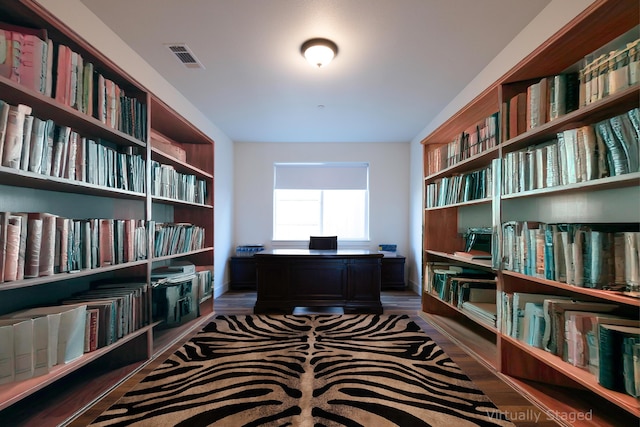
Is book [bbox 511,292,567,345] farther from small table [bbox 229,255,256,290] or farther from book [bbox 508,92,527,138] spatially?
small table [bbox 229,255,256,290]

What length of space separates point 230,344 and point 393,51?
2939 mm

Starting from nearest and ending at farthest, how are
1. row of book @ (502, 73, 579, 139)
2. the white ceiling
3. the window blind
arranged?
row of book @ (502, 73, 579, 139) < the white ceiling < the window blind

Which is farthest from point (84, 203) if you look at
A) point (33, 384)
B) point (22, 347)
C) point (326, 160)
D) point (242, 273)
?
point (326, 160)

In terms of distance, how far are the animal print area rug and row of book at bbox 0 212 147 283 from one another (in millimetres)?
901

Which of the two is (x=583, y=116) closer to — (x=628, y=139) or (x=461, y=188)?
(x=628, y=139)

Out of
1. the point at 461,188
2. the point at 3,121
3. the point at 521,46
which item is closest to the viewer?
the point at 3,121

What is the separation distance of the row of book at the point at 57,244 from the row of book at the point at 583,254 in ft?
9.12

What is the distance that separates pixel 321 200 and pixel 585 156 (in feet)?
13.0

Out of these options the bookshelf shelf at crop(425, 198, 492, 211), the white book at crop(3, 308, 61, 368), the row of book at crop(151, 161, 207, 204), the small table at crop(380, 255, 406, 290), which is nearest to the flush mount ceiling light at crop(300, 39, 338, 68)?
the row of book at crop(151, 161, 207, 204)

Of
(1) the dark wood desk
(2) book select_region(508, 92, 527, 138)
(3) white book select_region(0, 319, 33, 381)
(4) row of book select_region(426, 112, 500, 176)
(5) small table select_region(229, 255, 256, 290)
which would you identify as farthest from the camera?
(5) small table select_region(229, 255, 256, 290)

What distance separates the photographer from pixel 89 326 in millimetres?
1648

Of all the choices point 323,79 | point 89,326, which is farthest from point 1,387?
point 323,79

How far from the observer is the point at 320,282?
3.29m

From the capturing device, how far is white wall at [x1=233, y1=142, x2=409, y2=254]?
4875 millimetres
